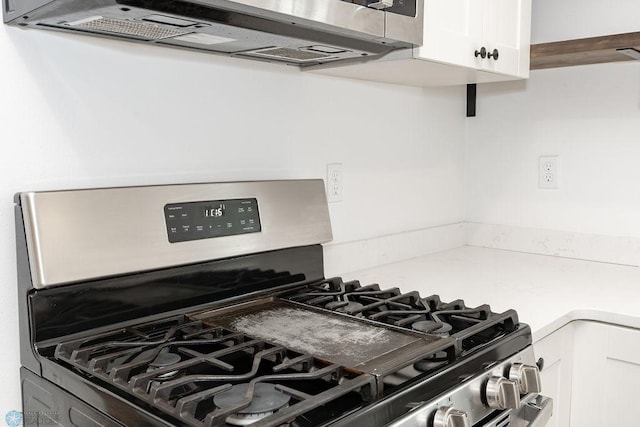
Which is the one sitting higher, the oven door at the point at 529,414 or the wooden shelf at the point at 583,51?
the wooden shelf at the point at 583,51

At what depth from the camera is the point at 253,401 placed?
767mm

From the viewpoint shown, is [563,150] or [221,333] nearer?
[221,333]

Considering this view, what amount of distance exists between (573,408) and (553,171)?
842mm

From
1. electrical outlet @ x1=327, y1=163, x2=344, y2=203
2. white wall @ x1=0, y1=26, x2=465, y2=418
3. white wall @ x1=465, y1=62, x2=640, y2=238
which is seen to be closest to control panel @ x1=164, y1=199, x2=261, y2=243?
white wall @ x1=0, y1=26, x2=465, y2=418

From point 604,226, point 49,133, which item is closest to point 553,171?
point 604,226

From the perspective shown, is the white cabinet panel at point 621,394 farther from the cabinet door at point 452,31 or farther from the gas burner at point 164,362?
the gas burner at point 164,362

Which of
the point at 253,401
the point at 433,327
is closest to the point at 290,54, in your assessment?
the point at 433,327

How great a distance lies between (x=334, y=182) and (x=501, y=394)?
Answer: 31.6 inches

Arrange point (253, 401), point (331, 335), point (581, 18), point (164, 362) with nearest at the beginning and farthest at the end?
point (253, 401), point (164, 362), point (331, 335), point (581, 18)

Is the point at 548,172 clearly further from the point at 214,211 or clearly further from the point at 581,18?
the point at 214,211

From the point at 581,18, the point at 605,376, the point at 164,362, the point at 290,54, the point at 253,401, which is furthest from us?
the point at 581,18

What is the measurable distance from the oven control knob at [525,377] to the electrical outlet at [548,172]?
1.07 metres

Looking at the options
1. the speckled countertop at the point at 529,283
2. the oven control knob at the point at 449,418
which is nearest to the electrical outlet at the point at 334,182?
the speckled countertop at the point at 529,283

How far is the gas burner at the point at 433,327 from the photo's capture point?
1.07 m
